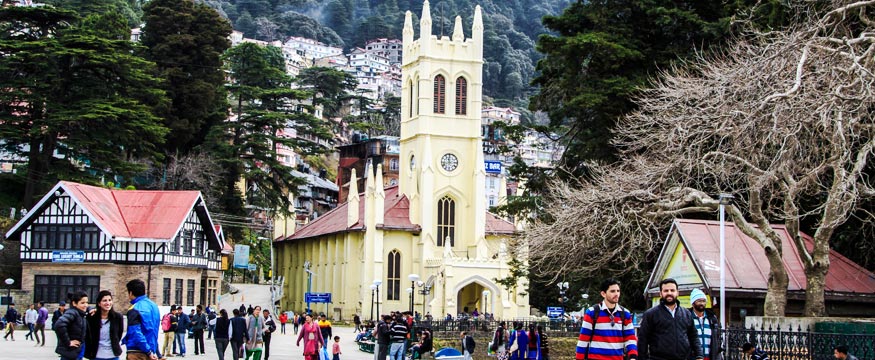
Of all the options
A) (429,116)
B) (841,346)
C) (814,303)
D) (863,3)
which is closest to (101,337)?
(841,346)

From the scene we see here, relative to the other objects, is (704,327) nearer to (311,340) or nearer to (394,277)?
(311,340)

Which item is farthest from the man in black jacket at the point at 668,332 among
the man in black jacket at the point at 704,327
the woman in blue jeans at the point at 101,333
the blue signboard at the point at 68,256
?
the blue signboard at the point at 68,256

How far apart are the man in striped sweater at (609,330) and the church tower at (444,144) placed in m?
63.1

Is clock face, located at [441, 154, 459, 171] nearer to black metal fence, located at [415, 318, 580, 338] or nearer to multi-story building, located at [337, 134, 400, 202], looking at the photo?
black metal fence, located at [415, 318, 580, 338]

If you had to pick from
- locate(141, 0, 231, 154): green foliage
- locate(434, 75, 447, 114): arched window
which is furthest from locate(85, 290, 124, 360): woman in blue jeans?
locate(434, 75, 447, 114): arched window

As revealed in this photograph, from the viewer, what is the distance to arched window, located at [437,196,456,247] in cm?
7906

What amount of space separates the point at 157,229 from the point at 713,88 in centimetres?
3420

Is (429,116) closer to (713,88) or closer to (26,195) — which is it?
(26,195)

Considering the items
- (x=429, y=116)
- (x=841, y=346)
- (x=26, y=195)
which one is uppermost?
(x=429, y=116)

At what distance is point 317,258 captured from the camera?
284 feet

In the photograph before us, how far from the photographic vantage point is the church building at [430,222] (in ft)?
244

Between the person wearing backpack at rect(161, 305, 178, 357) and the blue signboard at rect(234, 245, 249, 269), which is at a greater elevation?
the blue signboard at rect(234, 245, 249, 269)

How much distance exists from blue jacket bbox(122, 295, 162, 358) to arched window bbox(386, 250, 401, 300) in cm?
6213

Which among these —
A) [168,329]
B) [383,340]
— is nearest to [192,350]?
[168,329]
